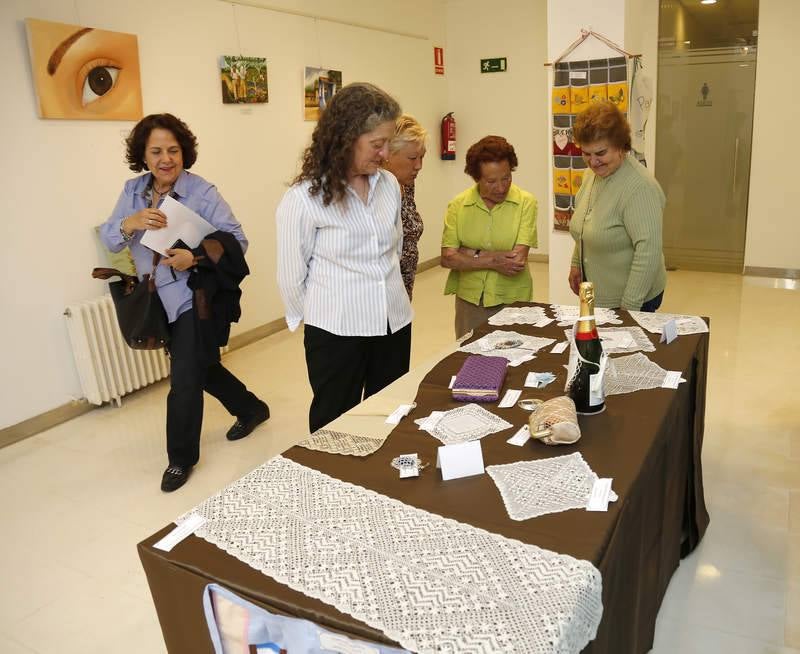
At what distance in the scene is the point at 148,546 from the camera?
4.33 feet

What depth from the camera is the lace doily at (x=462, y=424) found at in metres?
1.69

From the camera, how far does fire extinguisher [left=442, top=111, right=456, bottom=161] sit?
7.50 meters

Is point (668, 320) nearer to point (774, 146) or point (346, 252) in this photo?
point (346, 252)

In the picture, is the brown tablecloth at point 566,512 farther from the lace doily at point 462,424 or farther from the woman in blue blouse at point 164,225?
the woman in blue blouse at point 164,225

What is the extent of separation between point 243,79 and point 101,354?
85.6 inches

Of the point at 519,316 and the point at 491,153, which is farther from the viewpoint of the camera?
the point at 491,153

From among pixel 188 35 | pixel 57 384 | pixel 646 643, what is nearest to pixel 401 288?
pixel 646 643

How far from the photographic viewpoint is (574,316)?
2.54 meters

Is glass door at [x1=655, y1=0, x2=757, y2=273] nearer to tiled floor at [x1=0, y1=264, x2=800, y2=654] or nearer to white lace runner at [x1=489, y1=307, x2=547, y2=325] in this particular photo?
tiled floor at [x1=0, y1=264, x2=800, y2=654]

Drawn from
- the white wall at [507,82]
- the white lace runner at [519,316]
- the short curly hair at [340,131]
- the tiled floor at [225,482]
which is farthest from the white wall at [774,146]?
the short curly hair at [340,131]

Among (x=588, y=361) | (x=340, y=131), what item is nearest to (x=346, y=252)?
(x=340, y=131)

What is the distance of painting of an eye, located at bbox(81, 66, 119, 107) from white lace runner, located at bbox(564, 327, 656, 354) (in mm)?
3037

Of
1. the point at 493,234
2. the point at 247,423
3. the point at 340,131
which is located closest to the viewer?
the point at 340,131

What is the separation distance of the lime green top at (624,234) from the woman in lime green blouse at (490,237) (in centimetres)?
25
